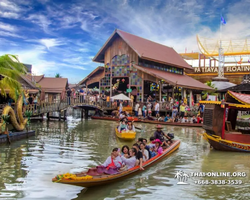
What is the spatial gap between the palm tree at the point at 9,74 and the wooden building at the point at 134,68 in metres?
12.3

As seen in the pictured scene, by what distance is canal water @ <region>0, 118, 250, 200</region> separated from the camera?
7.90 meters

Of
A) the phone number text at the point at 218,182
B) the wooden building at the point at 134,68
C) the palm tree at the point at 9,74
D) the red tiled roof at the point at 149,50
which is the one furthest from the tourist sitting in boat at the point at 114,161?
the red tiled roof at the point at 149,50

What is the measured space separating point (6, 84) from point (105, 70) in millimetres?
16620

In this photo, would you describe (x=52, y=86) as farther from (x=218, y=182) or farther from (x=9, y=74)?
(x=218, y=182)

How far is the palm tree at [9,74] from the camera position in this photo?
15641 millimetres

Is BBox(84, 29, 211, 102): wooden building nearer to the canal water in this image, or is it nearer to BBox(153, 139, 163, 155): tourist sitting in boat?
the canal water

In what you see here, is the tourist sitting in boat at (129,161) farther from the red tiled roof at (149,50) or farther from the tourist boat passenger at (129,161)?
the red tiled roof at (149,50)

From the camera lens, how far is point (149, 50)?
103ft

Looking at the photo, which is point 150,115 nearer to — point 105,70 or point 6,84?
point 105,70

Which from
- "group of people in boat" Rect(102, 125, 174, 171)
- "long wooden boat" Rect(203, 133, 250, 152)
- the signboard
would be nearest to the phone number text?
"group of people in boat" Rect(102, 125, 174, 171)

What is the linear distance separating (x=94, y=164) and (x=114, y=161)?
2345 millimetres

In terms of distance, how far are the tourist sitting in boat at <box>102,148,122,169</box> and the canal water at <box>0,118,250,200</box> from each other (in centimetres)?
54

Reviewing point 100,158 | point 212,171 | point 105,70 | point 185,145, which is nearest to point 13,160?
point 100,158

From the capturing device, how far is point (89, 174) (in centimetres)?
796
